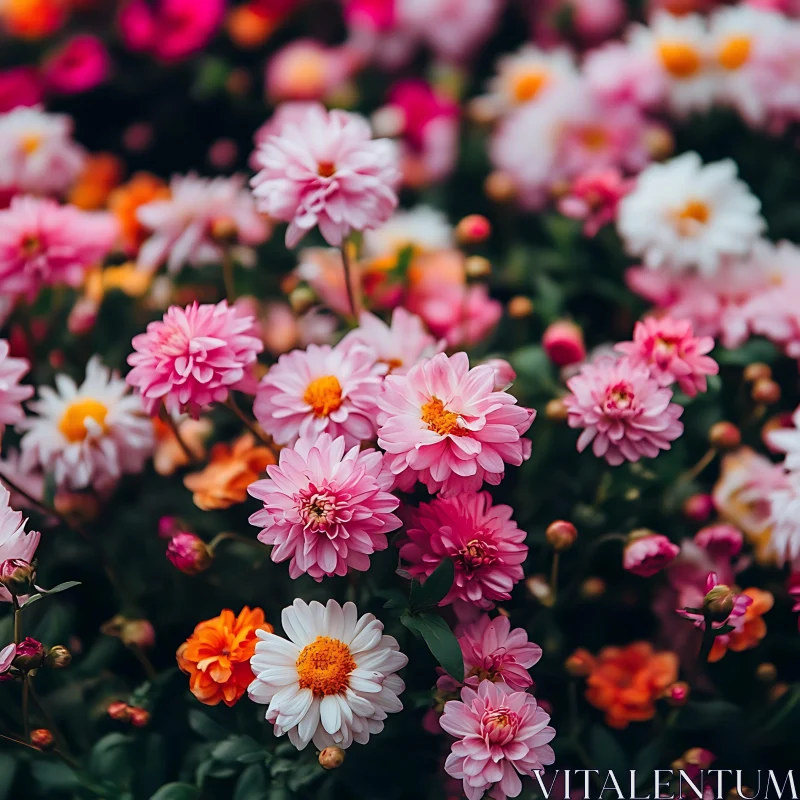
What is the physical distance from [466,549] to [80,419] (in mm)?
451

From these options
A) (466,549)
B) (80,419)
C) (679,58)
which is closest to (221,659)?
(466,549)

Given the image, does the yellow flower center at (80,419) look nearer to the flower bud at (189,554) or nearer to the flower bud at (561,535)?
the flower bud at (189,554)

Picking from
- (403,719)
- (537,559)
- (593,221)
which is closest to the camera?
(403,719)

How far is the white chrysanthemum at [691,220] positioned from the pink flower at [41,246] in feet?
2.16

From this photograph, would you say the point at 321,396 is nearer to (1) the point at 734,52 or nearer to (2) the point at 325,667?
(2) the point at 325,667

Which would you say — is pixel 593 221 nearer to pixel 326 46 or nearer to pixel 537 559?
pixel 537 559

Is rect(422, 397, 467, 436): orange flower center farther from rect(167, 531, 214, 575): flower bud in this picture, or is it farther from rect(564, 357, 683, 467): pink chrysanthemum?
rect(167, 531, 214, 575): flower bud

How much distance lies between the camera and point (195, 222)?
0.99 metres

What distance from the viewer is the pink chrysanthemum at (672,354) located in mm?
717

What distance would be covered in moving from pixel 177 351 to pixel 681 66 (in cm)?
87

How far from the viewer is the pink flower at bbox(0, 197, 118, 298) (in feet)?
2.91

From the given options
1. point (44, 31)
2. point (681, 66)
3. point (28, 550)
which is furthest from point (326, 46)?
point (28, 550)

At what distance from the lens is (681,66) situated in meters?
1.15

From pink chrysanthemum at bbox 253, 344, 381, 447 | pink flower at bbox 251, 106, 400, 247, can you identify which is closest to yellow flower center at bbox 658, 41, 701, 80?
pink flower at bbox 251, 106, 400, 247
